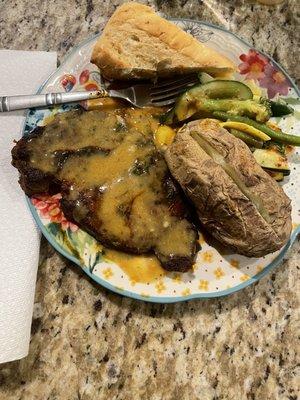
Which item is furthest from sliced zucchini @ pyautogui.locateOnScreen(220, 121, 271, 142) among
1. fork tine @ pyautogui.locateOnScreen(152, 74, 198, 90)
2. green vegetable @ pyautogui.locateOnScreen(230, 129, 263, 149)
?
fork tine @ pyautogui.locateOnScreen(152, 74, 198, 90)

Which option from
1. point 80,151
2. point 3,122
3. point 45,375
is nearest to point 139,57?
point 80,151

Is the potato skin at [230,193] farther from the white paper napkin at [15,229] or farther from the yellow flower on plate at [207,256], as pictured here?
the white paper napkin at [15,229]

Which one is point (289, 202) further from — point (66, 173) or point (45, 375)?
point (45, 375)

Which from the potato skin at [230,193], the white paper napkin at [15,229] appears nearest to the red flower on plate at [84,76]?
the white paper napkin at [15,229]

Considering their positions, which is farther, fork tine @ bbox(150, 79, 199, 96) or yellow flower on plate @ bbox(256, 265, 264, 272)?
fork tine @ bbox(150, 79, 199, 96)

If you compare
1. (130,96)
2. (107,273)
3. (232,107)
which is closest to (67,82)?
(130,96)

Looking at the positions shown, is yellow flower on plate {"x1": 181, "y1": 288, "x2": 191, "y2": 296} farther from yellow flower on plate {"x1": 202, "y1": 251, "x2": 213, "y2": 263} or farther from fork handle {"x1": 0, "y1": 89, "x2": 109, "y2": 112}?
fork handle {"x1": 0, "y1": 89, "x2": 109, "y2": 112}
